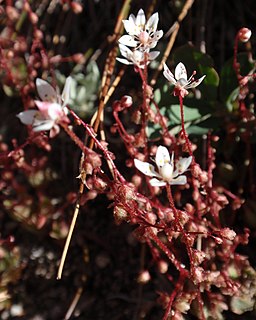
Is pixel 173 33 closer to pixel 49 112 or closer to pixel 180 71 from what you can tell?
pixel 180 71

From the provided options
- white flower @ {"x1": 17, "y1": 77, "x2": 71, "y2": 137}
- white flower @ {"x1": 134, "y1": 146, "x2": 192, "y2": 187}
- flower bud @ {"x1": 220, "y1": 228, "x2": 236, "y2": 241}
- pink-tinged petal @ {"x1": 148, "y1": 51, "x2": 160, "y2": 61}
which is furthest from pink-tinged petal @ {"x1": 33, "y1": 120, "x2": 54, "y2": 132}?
flower bud @ {"x1": 220, "y1": 228, "x2": 236, "y2": 241}

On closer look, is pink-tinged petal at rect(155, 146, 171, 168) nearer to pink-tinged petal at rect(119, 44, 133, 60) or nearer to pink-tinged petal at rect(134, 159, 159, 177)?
pink-tinged petal at rect(134, 159, 159, 177)

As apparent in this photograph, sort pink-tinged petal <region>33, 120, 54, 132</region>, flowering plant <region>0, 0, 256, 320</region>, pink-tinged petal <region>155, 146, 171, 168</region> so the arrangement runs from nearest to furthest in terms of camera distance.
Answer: pink-tinged petal <region>33, 120, 54, 132</region> → pink-tinged petal <region>155, 146, 171, 168</region> → flowering plant <region>0, 0, 256, 320</region>

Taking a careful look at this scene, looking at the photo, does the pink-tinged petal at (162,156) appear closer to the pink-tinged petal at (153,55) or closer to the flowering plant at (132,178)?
the flowering plant at (132,178)

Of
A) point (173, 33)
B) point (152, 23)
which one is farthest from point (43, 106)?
point (173, 33)

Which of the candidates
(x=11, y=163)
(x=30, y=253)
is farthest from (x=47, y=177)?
(x=30, y=253)

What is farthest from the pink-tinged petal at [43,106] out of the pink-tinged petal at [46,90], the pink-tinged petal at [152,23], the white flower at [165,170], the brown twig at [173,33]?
the brown twig at [173,33]
